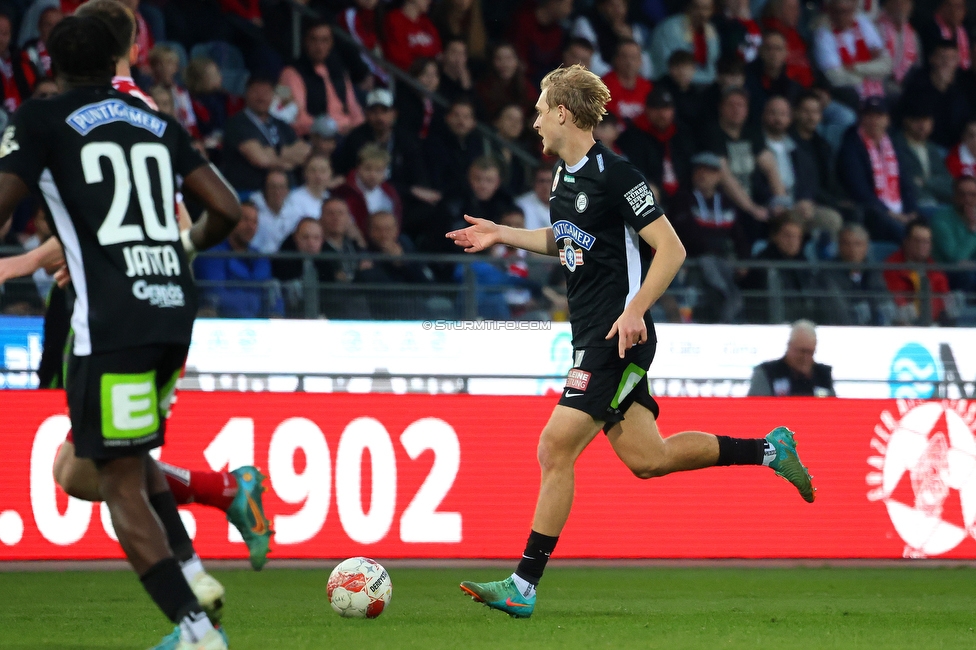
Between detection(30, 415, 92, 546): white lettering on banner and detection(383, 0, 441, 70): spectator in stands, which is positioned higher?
detection(383, 0, 441, 70): spectator in stands

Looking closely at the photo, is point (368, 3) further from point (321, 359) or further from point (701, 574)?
point (701, 574)

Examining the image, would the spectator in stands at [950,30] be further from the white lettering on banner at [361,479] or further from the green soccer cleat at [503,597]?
the green soccer cleat at [503,597]

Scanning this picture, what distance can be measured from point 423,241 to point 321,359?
2.69m

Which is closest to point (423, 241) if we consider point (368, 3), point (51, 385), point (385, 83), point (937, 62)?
point (385, 83)

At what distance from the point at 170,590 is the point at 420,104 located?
9.66 meters

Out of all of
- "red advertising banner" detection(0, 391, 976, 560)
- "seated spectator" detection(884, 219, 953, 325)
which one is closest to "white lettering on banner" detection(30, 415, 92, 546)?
"red advertising banner" detection(0, 391, 976, 560)

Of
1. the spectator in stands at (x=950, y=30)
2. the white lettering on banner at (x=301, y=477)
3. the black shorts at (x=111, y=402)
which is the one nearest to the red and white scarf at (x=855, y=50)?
the spectator in stands at (x=950, y=30)

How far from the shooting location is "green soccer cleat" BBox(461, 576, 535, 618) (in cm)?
577

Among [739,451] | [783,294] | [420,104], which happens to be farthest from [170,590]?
[420,104]

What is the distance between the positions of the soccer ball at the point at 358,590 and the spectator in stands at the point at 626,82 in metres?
8.86

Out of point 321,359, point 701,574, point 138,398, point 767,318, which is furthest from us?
point 767,318

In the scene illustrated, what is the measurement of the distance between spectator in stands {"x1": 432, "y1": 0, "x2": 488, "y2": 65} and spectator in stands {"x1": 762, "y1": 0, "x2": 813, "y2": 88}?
11.2 feet

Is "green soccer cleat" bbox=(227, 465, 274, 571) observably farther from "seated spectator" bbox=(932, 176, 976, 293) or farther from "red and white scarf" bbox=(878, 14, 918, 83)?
"red and white scarf" bbox=(878, 14, 918, 83)

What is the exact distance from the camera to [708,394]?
9.91 metres
